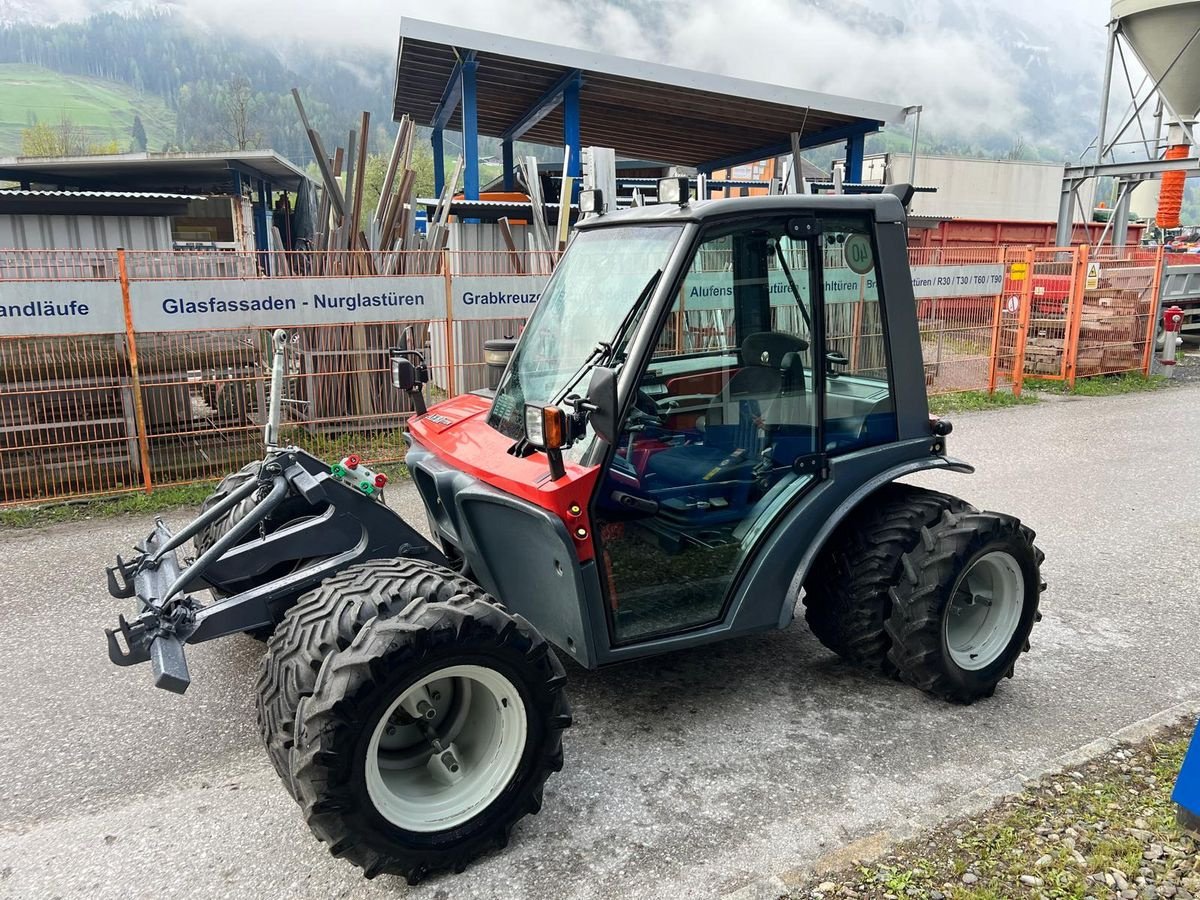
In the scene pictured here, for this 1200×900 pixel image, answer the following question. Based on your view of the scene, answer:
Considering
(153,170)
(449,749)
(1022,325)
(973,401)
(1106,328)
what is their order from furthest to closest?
(153,170) < (1106,328) < (1022,325) < (973,401) < (449,749)

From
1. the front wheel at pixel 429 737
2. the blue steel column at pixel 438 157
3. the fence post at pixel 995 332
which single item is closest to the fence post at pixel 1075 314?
the fence post at pixel 995 332

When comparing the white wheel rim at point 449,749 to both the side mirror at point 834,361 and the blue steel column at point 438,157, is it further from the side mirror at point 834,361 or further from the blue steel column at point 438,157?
the blue steel column at point 438,157

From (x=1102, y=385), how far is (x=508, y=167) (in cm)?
1140

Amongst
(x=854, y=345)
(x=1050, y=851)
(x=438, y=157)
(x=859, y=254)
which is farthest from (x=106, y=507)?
(x=438, y=157)

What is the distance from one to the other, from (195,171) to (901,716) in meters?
20.3

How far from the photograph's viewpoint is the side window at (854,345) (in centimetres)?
362

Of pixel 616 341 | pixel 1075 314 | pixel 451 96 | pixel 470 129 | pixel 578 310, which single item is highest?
pixel 451 96

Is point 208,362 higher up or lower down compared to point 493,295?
lower down

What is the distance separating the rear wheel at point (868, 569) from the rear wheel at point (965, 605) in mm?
54

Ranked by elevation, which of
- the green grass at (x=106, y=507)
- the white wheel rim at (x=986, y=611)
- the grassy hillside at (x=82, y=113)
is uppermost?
the grassy hillside at (x=82, y=113)

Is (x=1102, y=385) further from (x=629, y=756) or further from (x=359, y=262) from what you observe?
(x=629, y=756)

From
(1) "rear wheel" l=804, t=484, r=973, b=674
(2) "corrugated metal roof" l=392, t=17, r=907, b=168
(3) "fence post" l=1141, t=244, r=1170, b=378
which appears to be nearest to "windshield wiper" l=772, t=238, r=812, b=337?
Result: (1) "rear wheel" l=804, t=484, r=973, b=674

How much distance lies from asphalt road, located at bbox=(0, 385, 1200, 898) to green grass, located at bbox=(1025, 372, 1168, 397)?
7.88 m

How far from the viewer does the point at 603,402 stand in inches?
108
